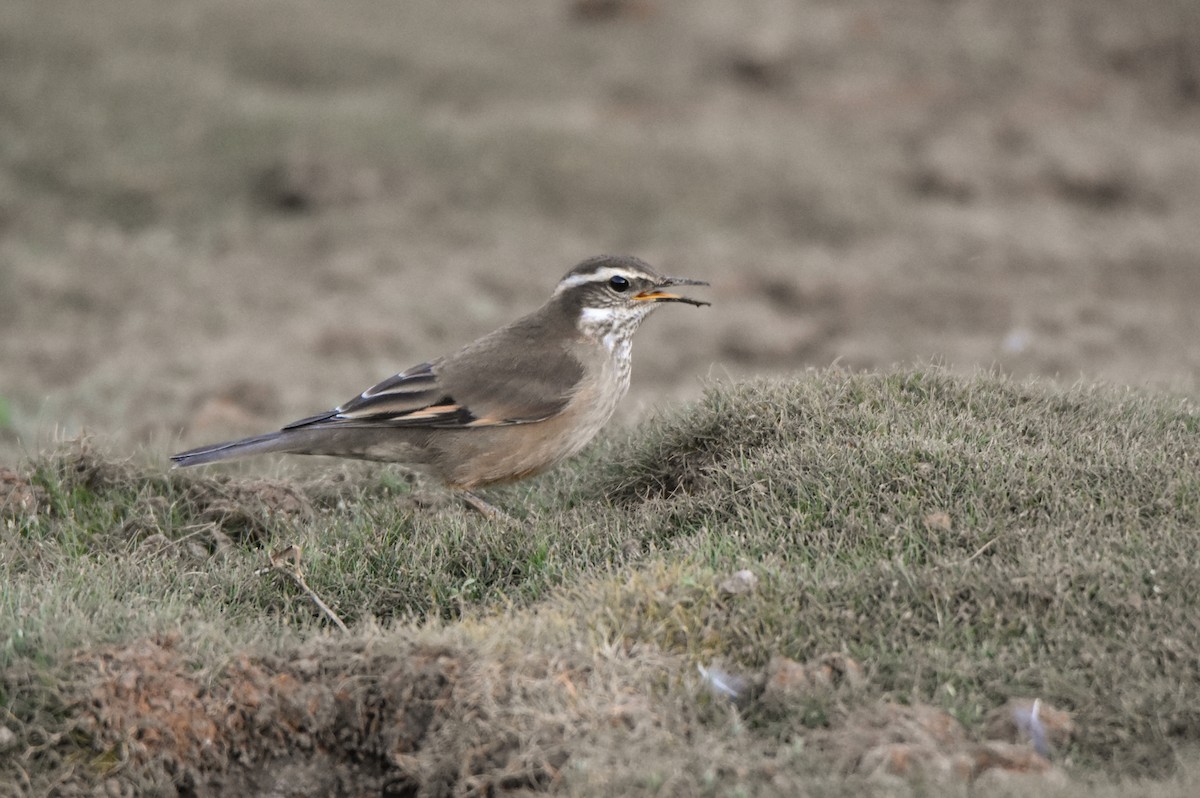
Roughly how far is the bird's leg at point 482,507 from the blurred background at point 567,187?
2947mm

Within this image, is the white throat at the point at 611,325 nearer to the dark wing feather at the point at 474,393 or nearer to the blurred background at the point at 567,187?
the dark wing feather at the point at 474,393

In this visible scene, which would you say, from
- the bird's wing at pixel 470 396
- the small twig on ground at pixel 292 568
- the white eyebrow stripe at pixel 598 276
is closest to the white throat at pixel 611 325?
the white eyebrow stripe at pixel 598 276

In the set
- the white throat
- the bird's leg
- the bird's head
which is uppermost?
the bird's head

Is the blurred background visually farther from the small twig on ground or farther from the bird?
the small twig on ground

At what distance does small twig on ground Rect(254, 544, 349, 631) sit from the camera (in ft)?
19.6

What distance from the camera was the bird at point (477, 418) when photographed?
731 cm

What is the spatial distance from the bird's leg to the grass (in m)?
0.16

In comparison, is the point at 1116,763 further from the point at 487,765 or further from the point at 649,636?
the point at 487,765

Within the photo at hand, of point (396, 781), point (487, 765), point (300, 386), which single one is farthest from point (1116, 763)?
point (300, 386)

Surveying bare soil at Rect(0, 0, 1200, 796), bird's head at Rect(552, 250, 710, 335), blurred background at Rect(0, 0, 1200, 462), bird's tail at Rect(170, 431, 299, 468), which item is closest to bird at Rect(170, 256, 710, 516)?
bird's tail at Rect(170, 431, 299, 468)

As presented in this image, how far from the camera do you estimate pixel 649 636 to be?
5305 mm

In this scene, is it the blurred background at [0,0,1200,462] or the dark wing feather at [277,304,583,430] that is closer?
the dark wing feather at [277,304,583,430]

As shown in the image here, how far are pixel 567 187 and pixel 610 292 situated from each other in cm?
799

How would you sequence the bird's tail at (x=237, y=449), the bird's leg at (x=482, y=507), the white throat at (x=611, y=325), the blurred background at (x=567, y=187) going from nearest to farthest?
the bird's leg at (x=482, y=507) → the bird's tail at (x=237, y=449) → the white throat at (x=611, y=325) → the blurred background at (x=567, y=187)
